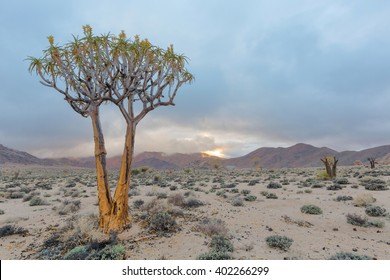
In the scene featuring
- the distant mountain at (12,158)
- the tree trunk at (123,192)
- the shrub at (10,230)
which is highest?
the distant mountain at (12,158)

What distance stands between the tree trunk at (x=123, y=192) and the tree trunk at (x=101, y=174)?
0.70ft

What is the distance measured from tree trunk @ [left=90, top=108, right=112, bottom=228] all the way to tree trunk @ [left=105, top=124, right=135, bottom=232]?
0.70ft

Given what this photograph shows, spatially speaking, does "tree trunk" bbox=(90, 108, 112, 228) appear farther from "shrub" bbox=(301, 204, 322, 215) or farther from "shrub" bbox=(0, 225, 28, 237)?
"shrub" bbox=(301, 204, 322, 215)

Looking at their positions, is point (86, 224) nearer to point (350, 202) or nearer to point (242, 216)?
point (242, 216)

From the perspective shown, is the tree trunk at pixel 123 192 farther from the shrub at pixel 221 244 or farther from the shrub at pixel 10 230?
the shrub at pixel 10 230

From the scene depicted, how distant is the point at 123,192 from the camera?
901 centimetres

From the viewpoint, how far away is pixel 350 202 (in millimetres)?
13406

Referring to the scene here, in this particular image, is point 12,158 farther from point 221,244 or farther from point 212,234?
point 221,244

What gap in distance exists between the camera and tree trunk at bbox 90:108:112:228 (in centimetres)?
892

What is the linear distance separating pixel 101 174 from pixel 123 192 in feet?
3.34

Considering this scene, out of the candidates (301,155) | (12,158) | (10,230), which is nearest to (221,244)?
(10,230)

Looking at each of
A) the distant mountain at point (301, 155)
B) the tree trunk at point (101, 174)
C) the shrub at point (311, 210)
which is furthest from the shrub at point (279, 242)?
the distant mountain at point (301, 155)

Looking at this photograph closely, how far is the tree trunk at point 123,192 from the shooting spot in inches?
347
